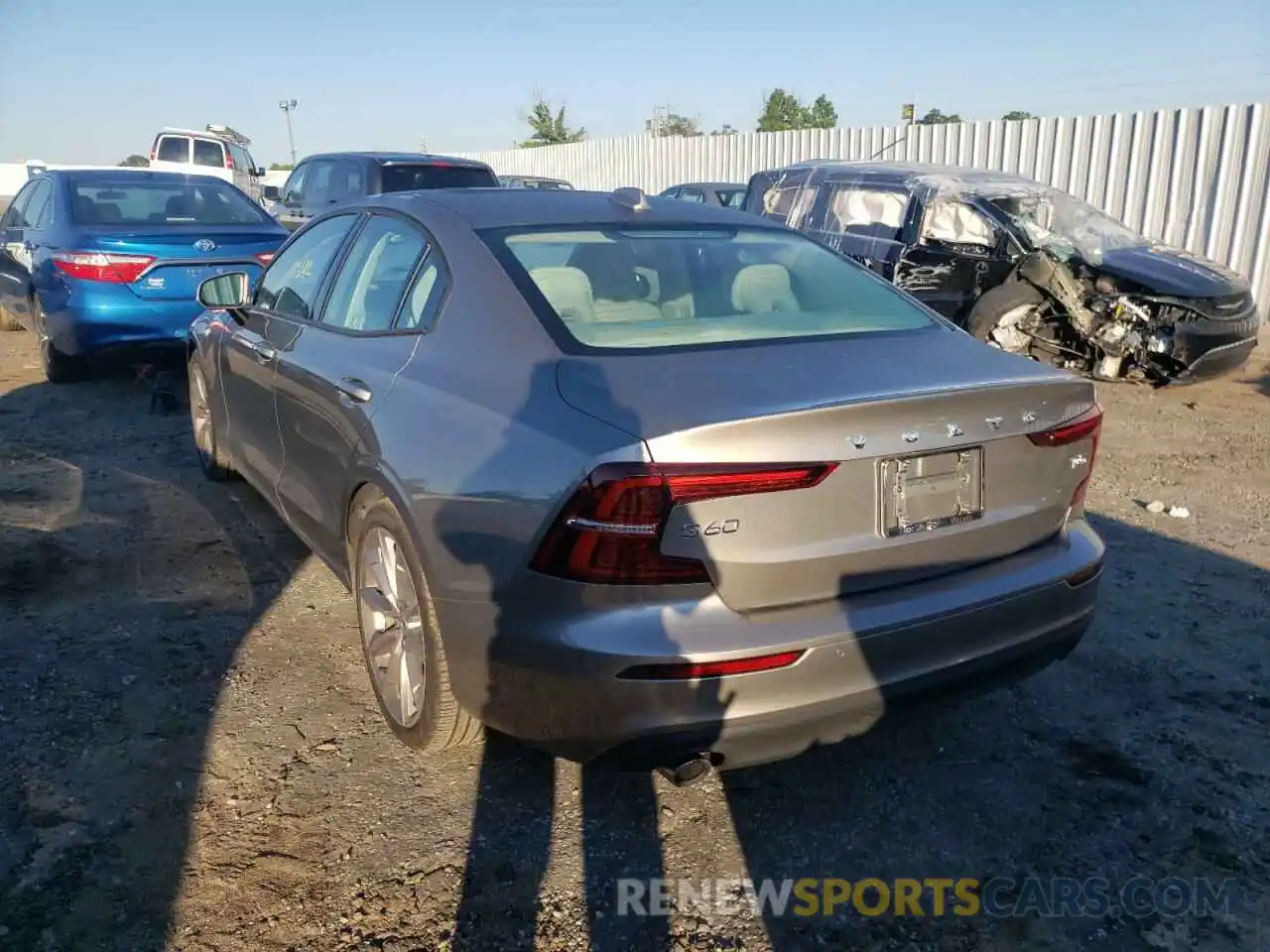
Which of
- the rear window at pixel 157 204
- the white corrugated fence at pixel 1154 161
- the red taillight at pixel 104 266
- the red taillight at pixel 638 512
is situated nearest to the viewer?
the red taillight at pixel 638 512

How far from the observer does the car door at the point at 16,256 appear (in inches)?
322

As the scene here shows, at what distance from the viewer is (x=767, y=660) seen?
2174mm

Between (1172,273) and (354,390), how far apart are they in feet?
24.1

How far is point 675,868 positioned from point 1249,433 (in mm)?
6326

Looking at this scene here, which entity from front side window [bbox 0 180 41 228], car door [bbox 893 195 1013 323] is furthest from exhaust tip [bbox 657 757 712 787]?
front side window [bbox 0 180 41 228]

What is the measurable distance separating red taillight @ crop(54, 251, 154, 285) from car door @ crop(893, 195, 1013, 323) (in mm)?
5898

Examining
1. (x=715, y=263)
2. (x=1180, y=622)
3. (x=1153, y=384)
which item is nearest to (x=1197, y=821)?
(x=1180, y=622)

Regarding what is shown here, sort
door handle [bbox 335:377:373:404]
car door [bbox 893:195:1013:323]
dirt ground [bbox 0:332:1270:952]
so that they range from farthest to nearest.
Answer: car door [bbox 893:195:1013:323] → door handle [bbox 335:377:373:404] → dirt ground [bbox 0:332:1270:952]

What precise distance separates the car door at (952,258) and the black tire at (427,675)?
6432mm

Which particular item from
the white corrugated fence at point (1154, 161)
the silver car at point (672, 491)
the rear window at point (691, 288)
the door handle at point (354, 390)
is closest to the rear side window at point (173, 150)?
the white corrugated fence at point (1154, 161)

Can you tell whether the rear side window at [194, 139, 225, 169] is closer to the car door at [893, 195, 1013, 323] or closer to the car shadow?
the car shadow

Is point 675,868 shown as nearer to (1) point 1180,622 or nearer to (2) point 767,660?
(2) point 767,660

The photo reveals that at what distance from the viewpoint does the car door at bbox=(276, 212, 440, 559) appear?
308 cm

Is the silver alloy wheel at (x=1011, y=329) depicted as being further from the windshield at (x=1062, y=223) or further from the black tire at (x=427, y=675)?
the black tire at (x=427, y=675)
